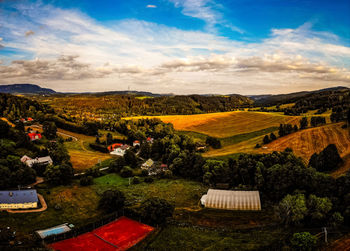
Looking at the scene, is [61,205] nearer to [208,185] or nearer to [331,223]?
[208,185]

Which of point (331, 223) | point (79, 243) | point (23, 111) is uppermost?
point (23, 111)

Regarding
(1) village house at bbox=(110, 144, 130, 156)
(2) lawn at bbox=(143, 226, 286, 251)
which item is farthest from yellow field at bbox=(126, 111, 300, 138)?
(2) lawn at bbox=(143, 226, 286, 251)

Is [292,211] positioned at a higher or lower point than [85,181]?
higher

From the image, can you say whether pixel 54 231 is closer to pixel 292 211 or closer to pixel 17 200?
pixel 17 200

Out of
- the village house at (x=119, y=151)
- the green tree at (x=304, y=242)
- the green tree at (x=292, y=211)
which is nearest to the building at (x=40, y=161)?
the village house at (x=119, y=151)

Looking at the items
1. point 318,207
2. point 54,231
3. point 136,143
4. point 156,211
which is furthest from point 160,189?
point 136,143

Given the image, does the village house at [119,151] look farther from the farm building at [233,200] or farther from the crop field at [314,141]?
the farm building at [233,200]

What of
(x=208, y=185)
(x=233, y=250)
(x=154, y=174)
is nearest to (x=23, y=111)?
(x=154, y=174)

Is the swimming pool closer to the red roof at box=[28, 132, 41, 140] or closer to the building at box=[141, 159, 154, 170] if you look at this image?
the building at box=[141, 159, 154, 170]
